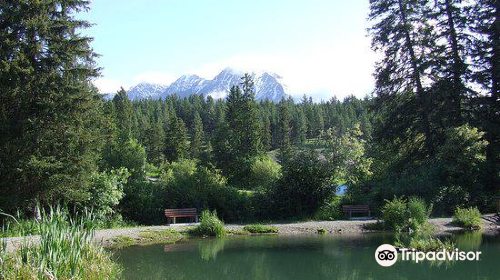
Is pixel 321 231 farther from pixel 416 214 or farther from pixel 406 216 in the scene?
pixel 416 214

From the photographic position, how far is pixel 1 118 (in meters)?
16.0

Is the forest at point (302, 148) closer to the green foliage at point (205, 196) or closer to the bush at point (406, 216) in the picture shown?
the green foliage at point (205, 196)

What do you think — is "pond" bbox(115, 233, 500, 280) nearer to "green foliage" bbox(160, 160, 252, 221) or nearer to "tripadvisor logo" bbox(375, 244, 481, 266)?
"tripadvisor logo" bbox(375, 244, 481, 266)

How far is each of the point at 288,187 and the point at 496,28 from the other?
15.4 meters

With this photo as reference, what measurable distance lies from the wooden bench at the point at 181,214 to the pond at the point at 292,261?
377cm

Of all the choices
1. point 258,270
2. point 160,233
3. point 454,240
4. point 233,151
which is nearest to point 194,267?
point 258,270

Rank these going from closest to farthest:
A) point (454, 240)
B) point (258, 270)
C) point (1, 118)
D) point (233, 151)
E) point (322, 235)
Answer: point (258, 270) < point (454, 240) < point (1, 118) < point (322, 235) < point (233, 151)

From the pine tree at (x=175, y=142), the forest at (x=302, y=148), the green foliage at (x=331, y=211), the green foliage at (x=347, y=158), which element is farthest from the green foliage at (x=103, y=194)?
the pine tree at (x=175, y=142)

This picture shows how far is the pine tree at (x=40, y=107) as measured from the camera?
52.7ft

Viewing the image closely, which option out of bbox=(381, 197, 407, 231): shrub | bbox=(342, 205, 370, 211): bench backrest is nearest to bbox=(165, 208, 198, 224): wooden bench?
bbox=(342, 205, 370, 211): bench backrest

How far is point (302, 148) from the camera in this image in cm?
2452

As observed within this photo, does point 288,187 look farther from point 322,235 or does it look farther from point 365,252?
point 365,252

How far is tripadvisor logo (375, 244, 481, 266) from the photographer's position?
39.0ft

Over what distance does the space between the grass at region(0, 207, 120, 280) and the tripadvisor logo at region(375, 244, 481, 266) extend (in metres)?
8.08
